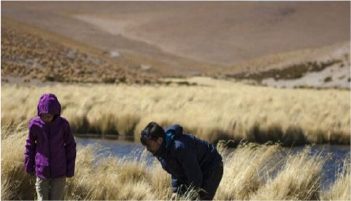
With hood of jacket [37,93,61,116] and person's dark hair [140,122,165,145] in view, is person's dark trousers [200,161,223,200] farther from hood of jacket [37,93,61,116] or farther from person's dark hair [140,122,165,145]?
hood of jacket [37,93,61,116]

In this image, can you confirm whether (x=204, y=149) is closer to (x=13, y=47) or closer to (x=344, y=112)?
(x=344, y=112)

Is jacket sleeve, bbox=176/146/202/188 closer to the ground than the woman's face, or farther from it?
closer to the ground

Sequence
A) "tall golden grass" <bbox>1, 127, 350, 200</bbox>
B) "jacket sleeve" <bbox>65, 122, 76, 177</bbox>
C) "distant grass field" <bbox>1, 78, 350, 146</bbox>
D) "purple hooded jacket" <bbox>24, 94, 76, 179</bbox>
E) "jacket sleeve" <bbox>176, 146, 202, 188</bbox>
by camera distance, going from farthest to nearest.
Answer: "distant grass field" <bbox>1, 78, 350, 146</bbox> < "tall golden grass" <bbox>1, 127, 350, 200</bbox> < "jacket sleeve" <bbox>65, 122, 76, 177</bbox> < "purple hooded jacket" <bbox>24, 94, 76, 179</bbox> < "jacket sleeve" <bbox>176, 146, 202, 188</bbox>

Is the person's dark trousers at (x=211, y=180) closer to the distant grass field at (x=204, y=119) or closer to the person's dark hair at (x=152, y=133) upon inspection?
the person's dark hair at (x=152, y=133)

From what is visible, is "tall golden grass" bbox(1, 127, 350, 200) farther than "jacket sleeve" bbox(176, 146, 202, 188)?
Yes

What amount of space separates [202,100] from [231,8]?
172420mm

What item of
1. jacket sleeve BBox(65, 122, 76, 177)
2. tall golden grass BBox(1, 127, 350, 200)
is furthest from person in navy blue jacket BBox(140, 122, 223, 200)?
tall golden grass BBox(1, 127, 350, 200)

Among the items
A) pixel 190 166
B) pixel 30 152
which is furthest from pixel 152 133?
pixel 30 152

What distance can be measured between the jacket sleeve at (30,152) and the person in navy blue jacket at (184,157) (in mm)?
960

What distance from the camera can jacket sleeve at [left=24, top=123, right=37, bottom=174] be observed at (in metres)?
6.08

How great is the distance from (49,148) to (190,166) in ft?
4.03

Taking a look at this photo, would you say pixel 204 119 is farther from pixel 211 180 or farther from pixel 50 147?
pixel 50 147

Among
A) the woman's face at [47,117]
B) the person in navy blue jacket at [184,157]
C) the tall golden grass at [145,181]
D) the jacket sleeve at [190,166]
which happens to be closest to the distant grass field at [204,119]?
the tall golden grass at [145,181]

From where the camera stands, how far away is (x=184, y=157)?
5945 millimetres
